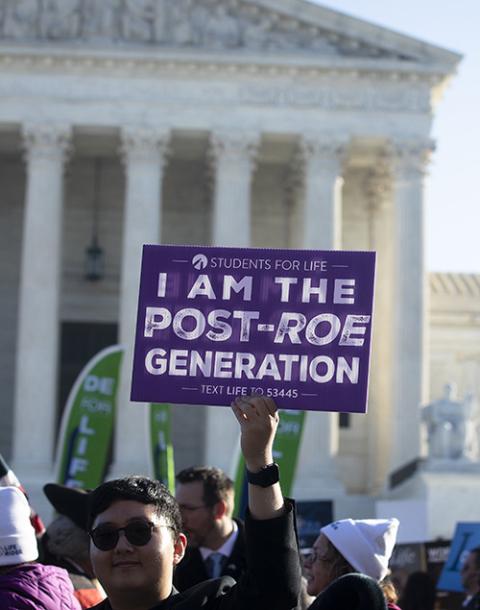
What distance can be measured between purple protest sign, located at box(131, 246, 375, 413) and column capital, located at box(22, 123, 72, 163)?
38573mm

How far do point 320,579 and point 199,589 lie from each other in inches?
76.2

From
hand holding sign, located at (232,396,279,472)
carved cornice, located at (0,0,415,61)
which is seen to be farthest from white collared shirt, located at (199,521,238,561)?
carved cornice, located at (0,0,415,61)

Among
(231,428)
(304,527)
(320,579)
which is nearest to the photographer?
(320,579)

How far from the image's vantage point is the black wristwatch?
242 inches

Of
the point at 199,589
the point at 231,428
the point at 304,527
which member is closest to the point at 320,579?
the point at 199,589

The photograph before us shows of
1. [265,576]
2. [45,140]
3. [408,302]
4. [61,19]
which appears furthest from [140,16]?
[265,576]

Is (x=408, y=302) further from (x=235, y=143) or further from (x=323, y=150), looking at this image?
(x=235, y=143)

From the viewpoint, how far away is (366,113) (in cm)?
4609

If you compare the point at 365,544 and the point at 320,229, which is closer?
the point at 365,544

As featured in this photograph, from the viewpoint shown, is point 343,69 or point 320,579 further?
point 343,69

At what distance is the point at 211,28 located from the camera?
152ft

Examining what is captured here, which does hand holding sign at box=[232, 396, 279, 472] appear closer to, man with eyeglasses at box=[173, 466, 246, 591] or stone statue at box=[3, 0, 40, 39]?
man with eyeglasses at box=[173, 466, 246, 591]

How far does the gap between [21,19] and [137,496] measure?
41.4 m

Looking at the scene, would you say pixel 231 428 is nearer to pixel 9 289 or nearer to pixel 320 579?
pixel 9 289
